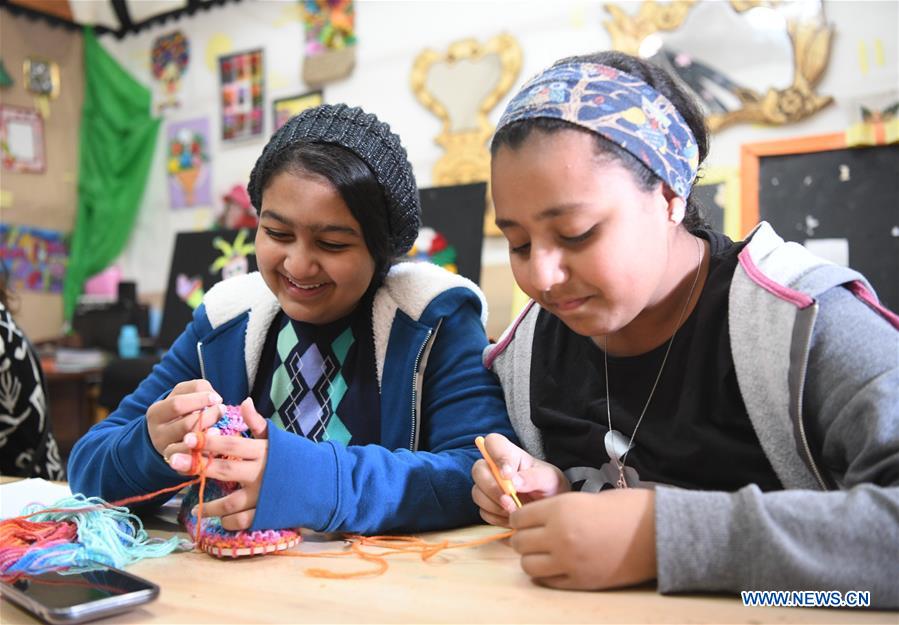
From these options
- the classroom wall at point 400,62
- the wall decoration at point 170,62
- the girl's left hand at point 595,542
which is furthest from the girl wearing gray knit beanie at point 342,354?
the wall decoration at point 170,62

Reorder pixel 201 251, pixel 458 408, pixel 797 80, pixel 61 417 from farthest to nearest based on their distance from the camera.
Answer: pixel 61 417
pixel 201 251
pixel 797 80
pixel 458 408

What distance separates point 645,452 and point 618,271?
224 millimetres

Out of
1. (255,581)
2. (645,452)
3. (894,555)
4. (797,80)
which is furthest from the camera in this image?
(797,80)

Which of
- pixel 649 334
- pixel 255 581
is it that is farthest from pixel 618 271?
pixel 255 581

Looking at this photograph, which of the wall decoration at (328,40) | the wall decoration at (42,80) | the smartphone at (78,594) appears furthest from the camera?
the wall decoration at (42,80)

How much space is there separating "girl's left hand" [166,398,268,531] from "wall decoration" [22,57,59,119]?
381 cm

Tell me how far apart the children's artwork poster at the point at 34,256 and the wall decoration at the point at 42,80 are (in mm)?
613

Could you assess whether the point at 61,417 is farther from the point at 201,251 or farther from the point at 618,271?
the point at 618,271

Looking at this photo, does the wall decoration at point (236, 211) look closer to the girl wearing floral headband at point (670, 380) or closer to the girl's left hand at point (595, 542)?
the girl wearing floral headband at point (670, 380)

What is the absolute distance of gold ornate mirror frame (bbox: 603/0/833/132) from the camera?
7.25 feet

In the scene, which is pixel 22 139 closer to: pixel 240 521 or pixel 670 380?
pixel 240 521

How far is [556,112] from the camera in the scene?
0.76 meters

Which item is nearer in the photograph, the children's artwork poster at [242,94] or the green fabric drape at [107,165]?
the children's artwork poster at [242,94]

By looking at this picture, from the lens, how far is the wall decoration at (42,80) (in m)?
3.87
